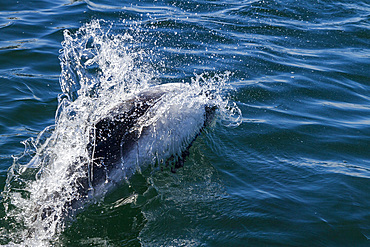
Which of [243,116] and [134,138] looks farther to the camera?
[243,116]

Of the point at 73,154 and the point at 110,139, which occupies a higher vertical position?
the point at 110,139

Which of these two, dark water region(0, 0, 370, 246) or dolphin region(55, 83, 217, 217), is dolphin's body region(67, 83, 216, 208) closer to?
dolphin region(55, 83, 217, 217)

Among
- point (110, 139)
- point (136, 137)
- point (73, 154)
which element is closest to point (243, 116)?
point (136, 137)

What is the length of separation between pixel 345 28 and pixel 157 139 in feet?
23.7

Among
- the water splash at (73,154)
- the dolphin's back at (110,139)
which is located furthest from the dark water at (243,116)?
the dolphin's back at (110,139)

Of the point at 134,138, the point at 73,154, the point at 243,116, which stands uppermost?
the point at 134,138

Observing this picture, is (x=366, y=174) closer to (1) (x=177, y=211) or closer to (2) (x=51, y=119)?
(1) (x=177, y=211)

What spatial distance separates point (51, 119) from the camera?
6.45 meters

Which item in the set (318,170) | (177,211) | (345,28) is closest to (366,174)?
(318,170)

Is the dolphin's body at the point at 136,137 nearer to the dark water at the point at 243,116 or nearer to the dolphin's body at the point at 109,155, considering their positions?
the dolphin's body at the point at 109,155

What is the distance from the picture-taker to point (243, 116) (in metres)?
6.62

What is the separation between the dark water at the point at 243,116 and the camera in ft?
14.7

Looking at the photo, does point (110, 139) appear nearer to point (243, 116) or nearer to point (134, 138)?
point (134, 138)

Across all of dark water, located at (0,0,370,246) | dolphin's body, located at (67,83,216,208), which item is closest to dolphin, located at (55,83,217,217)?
dolphin's body, located at (67,83,216,208)
